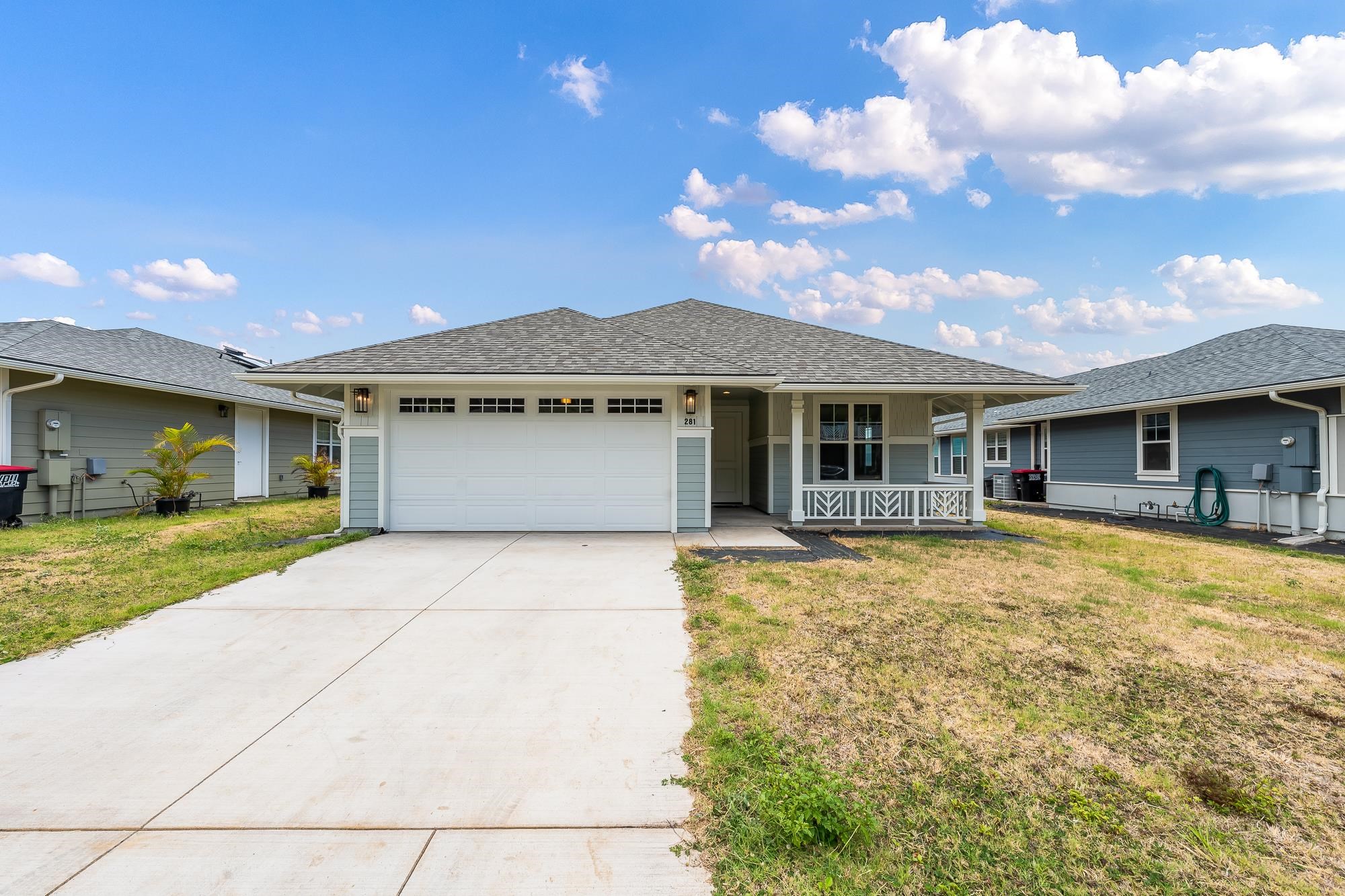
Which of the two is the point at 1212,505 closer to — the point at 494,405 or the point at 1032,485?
the point at 1032,485

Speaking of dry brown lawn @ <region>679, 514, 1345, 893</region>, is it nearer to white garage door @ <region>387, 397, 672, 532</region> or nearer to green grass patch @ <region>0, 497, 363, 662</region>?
white garage door @ <region>387, 397, 672, 532</region>

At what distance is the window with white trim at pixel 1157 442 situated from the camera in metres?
12.2

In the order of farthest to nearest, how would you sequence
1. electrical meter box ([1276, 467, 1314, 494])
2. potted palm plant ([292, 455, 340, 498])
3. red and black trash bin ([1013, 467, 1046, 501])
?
1. red and black trash bin ([1013, 467, 1046, 501])
2. potted palm plant ([292, 455, 340, 498])
3. electrical meter box ([1276, 467, 1314, 494])

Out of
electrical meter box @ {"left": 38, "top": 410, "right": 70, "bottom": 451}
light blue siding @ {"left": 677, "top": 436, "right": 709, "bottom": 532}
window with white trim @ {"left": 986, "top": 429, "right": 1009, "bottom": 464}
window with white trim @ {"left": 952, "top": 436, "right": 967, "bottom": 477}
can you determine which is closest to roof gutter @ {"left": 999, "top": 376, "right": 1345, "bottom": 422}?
window with white trim @ {"left": 986, "top": 429, "right": 1009, "bottom": 464}

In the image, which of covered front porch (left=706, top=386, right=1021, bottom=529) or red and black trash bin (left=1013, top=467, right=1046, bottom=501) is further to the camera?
red and black trash bin (left=1013, top=467, right=1046, bottom=501)

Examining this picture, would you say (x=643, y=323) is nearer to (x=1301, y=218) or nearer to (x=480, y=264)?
(x=480, y=264)

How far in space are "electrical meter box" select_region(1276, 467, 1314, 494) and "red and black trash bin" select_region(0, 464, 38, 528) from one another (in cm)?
2241

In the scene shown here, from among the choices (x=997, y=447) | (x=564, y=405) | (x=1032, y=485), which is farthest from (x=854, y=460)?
(x=997, y=447)

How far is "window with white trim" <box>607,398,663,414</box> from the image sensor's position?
9.42 m

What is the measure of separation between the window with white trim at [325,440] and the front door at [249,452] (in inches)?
80.2

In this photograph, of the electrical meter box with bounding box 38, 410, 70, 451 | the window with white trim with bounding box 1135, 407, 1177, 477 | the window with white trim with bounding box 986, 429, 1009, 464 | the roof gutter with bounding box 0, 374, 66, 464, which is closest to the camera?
the roof gutter with bounding box 0, 374, 66, 464

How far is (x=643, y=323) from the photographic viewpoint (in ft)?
45.1

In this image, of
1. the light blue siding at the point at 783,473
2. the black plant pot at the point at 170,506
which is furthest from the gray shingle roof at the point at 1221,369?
the black plant pot at the point at 170,506

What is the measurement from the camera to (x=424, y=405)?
9.38 meters
